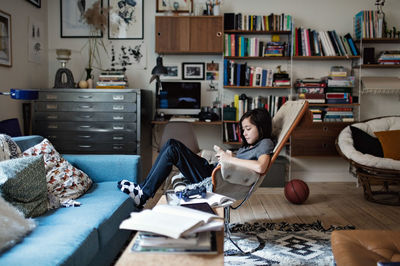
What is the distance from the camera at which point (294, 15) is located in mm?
4848

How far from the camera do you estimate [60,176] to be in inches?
94.5

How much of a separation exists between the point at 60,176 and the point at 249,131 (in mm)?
1341

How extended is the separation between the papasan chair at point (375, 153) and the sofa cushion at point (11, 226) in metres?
3.17

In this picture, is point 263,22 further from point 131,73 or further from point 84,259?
point 84,259

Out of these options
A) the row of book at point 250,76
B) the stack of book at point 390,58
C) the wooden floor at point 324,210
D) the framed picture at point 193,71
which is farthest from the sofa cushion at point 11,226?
the stack of book at point 390,58

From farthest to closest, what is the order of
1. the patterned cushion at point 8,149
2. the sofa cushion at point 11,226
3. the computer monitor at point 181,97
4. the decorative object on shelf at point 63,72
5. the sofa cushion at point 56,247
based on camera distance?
the computer monitor at point 181,97, the decorative object on shelf at point 63,72, the patterned cushion at point 8,149, the sofa cushion at point 11,226, the sofa cushion at point 56,247

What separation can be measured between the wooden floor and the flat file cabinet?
2.58 ft

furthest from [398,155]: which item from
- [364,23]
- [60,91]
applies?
Result: [60,91]

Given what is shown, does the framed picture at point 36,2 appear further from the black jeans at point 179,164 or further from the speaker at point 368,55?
the speaker at point 368,55

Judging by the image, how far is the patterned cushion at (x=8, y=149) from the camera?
216 cm

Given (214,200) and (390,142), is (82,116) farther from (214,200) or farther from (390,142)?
(390,142)

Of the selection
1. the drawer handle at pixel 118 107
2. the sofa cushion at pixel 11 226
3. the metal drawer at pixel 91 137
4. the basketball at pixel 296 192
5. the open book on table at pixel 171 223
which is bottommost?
the basketball at pixel 296 192

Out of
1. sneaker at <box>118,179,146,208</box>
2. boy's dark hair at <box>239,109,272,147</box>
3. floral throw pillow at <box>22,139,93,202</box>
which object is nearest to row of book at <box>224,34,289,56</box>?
boy's dark hair at <box>239,109,272,147</box>

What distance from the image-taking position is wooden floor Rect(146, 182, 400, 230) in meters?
3.23
